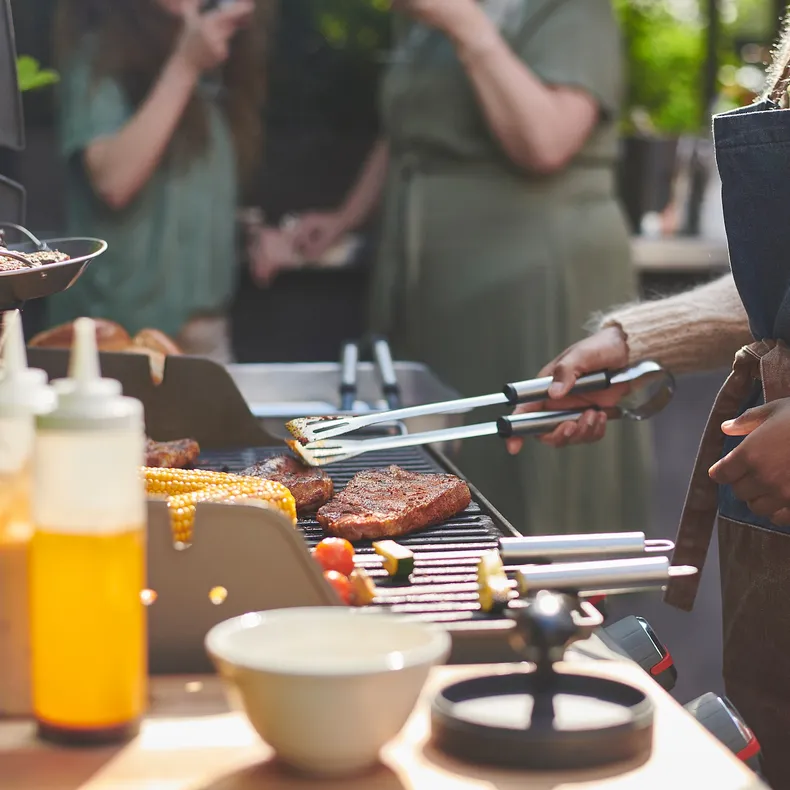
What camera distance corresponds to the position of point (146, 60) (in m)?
3.33

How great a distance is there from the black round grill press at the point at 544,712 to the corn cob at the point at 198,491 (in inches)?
10.7

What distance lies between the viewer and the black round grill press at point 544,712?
0.86m

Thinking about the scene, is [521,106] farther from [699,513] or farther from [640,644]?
[640,644]

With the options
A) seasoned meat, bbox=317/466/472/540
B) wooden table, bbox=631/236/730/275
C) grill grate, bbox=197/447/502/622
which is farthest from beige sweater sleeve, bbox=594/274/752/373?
wooden table, bbox=631/236/730/275

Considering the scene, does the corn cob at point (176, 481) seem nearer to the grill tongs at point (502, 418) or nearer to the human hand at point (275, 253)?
the grill tongs at point (502, 418)

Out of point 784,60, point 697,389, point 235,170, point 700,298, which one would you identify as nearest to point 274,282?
point 235,170

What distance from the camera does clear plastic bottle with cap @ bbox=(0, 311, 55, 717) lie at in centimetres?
92

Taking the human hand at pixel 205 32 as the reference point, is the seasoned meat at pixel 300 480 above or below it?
below

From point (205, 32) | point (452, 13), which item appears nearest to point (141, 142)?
point (205, 32)

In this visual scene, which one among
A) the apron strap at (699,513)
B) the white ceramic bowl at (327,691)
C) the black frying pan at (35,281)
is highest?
the black frying pan at (35,281)

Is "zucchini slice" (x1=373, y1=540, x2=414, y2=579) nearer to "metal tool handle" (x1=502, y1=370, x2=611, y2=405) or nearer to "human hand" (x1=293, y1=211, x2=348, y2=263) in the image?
"metal tool handle" (x1=502, y1=370, x2=611, y2=405)

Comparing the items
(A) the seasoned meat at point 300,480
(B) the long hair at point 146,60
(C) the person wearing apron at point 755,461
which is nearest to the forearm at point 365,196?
(B) the long hair at point 146,60

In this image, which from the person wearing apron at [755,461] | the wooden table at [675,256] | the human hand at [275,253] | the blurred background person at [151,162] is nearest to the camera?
the person wearing apron at [755,461]

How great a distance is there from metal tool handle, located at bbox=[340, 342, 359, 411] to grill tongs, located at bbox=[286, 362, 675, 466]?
393 mm
